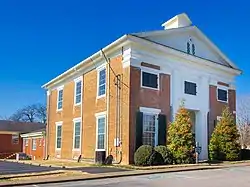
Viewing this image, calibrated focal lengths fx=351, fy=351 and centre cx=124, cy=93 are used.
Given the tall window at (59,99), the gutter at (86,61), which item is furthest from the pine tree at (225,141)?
the tall window at (59,99)

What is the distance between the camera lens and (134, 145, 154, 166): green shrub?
21.1 m

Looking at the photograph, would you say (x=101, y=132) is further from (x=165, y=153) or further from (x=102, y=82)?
(x=165, y=153)

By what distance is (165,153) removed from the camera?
72.3 feet

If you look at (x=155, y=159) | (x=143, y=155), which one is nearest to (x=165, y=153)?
(x=155, y=159)

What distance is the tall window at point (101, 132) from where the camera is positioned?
25.1 m

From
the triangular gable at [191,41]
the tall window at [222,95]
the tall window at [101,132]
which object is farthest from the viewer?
the tall window at [222,95]

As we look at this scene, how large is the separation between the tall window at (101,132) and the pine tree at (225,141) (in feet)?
27.2

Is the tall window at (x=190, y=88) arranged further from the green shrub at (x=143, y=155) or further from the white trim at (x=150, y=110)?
the green shrub at (x=143, y=155)

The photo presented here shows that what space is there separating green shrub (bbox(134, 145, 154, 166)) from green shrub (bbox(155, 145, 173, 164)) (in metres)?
0.75

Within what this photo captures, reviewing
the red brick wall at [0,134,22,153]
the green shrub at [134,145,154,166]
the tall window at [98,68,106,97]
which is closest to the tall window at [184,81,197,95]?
the tall window at [98,68,106,97]

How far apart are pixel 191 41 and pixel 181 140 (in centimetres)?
904

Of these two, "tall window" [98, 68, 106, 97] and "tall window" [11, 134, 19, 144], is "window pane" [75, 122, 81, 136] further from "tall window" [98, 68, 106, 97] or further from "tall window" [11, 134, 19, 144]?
"tall window" [11, 134, 19, 144]

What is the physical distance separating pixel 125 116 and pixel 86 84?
23.2 feet

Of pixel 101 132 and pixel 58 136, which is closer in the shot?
pixel 101 132
